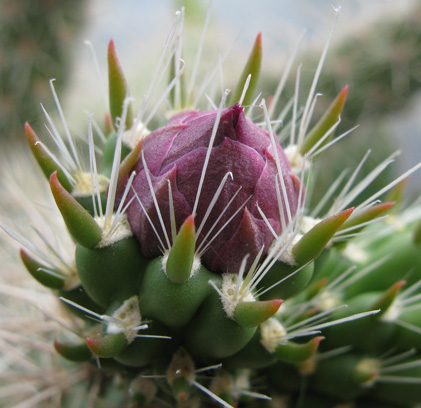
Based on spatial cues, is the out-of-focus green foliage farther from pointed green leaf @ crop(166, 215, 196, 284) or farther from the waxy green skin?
pointed green leaf @ crop(166, 215, 196, 284)

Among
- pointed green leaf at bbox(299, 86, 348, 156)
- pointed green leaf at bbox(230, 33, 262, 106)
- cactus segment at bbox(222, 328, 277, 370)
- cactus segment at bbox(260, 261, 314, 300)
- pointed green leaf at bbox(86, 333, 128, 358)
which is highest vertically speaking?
pointed green leaf at bbox(230, 33, 262, 106)

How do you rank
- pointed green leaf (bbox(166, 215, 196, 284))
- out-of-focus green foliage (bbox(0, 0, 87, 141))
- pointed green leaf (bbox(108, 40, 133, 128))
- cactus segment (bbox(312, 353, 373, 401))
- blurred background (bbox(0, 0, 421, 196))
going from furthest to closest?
out-of-focus green foliage (bbox(0, 0, 87, 141))
blurred background (bbox(0, 0, 421, 196))
cactus segment (bbox(312, 353, 373, 401))
pointed green leaf (bbox(108, 40, 133, 128))
pointed green leaf (bbox(166, 215, 196, 284))

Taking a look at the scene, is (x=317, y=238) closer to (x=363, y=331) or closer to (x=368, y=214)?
(x=368, y=214)

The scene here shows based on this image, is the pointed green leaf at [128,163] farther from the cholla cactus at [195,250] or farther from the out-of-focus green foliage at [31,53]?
the out-of-focus green foliage at [31,53]

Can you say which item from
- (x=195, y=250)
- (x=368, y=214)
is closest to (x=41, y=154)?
(x=195, y=250)

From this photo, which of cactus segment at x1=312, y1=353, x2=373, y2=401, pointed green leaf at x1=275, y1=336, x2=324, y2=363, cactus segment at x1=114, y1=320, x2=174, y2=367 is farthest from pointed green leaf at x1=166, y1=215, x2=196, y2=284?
cactus segment at x1=312, y1=353, x2=373, y2=401

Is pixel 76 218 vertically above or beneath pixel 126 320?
above
